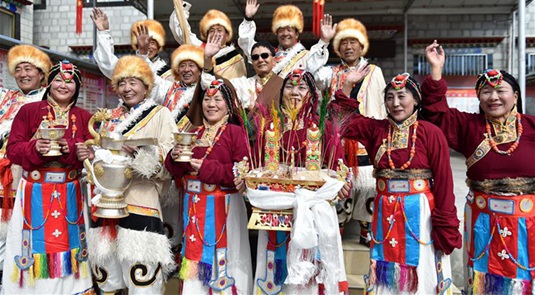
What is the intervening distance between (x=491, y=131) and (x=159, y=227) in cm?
232

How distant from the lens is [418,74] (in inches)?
480

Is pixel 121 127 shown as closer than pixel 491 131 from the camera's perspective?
No

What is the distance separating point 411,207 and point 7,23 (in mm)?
13814

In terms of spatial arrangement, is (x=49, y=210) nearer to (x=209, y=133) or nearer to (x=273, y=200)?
(x=209, y=133)

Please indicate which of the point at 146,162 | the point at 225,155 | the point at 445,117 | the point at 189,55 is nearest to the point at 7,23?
the point at 189,55

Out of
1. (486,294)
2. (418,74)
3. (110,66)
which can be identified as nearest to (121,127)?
(110,66)

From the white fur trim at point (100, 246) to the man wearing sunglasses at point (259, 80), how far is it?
1.40 meters

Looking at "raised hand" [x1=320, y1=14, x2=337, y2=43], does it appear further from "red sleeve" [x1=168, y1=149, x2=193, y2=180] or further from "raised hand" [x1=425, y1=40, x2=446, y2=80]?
"red sleeve" [x1=168, y1=149, x2=193, y2=180]

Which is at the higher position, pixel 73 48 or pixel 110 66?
pixel 73 48

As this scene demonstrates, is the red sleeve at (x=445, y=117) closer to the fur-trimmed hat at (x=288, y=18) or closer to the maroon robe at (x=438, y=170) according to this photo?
the maroon robe at (x=438, y=170)

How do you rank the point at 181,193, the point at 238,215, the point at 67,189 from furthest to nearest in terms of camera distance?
the point at 181,193
the point at 67,189
the point at 238,215

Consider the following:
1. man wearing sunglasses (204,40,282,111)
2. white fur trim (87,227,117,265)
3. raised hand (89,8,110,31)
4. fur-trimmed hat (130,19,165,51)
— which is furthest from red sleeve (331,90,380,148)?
fur-trimmed hat (130,19,165,51)

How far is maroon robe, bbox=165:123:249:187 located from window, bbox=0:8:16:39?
12277mm

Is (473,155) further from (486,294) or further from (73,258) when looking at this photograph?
(73,258)
